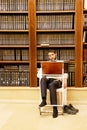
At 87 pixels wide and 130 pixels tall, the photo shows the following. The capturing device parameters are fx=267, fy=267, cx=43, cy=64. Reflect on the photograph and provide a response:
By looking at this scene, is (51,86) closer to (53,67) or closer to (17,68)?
(53,67)

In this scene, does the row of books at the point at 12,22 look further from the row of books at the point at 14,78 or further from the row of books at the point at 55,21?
the row of books at the point at 14,78

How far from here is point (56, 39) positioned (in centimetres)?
513

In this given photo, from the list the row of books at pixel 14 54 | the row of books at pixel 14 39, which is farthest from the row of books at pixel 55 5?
the row of books at pixel 14 54

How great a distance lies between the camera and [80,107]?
4781 millimetres

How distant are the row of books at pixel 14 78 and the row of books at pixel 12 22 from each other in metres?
0.87

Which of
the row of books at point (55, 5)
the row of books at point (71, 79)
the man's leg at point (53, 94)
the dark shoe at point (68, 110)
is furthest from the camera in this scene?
the row of books at point (71, 79)

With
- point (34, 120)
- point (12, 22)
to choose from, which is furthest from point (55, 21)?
point (34, 120)

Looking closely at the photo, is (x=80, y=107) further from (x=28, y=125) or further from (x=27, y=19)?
(x=27, y=19)

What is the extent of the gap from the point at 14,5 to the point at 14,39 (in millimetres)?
646

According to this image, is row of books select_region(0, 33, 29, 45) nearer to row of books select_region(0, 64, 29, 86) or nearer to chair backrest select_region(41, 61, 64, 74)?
row of books select_region(0, 64, 29, 86)

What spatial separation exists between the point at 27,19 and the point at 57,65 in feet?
3.88

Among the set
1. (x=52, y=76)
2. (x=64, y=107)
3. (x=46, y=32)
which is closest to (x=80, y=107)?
(x=64, y=107)

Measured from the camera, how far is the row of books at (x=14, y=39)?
17.0ft

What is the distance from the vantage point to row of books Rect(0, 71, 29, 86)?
17.0 ft
